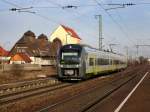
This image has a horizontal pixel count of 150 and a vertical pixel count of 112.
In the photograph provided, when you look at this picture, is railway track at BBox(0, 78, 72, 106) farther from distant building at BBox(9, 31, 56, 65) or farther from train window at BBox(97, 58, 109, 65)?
distant building at BBox(9, 31, 56, 65)

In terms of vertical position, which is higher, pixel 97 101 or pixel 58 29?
pixel 58 29

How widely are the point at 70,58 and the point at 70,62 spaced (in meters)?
0.40

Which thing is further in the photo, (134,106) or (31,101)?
(31,101)

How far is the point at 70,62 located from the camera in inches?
1407

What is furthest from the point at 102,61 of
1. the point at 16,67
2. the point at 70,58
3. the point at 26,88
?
the point at 26,88

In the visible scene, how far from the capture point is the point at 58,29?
15912 cm

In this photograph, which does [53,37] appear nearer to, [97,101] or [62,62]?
[62,62]

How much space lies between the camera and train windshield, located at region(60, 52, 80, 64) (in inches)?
1407

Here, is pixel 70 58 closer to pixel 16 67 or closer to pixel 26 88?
pixel 26 88

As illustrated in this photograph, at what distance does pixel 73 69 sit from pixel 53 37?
122 metres

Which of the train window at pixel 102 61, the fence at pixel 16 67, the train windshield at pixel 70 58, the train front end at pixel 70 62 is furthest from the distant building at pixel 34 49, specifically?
the train windshield at pixel 70 58

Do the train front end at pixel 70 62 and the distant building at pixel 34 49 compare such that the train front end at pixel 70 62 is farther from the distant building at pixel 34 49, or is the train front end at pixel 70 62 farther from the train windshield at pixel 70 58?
the distant building at pixel 34 49

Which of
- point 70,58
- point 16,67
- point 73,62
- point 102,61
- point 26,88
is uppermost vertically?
point 70,58

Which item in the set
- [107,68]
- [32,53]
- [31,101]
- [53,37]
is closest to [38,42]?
[32,53]
